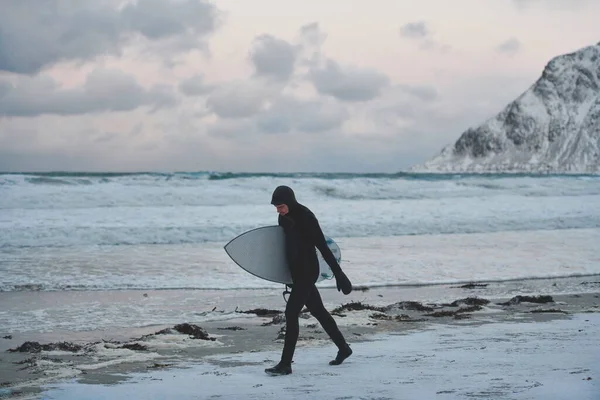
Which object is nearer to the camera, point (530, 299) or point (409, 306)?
point (409, 306)

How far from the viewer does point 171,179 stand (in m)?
36.7

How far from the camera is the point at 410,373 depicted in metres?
5.73

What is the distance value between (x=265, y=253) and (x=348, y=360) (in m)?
1.09

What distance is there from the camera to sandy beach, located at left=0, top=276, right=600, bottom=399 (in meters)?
5.29

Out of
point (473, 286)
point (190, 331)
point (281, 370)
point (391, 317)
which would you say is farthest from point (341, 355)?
point (473, 286)

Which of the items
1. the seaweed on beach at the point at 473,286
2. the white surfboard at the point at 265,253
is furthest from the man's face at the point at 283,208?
the seaweed on beach at the point at 473,286

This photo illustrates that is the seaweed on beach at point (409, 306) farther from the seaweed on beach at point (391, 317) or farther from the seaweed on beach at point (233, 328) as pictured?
the seaweed on beach at point (233, 328)

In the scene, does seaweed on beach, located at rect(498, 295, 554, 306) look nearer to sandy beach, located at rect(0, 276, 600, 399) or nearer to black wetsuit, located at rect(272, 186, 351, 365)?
sandy beach, located at rect(0, 276, 600, 399)

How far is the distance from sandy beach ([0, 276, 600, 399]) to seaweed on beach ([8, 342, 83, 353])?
0.01 m

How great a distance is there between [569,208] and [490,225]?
7.24m

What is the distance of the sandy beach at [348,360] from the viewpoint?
5291 mm

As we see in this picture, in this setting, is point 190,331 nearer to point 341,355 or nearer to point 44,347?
point 44,347

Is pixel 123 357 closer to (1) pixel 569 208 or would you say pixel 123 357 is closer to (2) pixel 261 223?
(2) pixel 261 223

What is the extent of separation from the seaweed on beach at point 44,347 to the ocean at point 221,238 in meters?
1.28
